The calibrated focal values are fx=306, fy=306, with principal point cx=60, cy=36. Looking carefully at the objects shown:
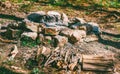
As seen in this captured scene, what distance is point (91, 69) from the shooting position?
30.1 ft

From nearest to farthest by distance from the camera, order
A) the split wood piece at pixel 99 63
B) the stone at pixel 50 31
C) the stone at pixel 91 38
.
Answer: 1. the split wood piece at pixel 99 63
2. the stone at pixel 50 31
3. the stone at pixel 91 38

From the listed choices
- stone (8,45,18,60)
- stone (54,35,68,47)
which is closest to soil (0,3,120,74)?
stone (8,45,18,60)

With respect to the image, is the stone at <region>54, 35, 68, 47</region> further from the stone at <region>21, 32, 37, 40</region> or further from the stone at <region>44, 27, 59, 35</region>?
the stone at <region>21, 32, 37, 40</region>

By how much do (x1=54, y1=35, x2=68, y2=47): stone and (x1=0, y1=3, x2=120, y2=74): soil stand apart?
1.31 ft

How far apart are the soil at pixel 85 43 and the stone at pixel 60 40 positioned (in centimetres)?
40

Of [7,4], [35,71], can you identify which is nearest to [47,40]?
[35,71]

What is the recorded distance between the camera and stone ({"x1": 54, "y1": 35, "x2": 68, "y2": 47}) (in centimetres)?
1048

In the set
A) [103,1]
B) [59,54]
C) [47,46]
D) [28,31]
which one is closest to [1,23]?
[28,31]

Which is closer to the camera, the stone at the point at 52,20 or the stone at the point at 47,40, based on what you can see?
the stone at the point at 47,40

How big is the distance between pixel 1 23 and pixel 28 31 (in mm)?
1913

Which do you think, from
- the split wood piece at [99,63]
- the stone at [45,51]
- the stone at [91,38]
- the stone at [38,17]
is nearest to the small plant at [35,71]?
the stone at [45,51]

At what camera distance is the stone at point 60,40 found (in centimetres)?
1048

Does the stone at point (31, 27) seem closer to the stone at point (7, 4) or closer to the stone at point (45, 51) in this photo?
the stone at point (45, 51)

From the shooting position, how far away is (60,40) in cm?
1051
